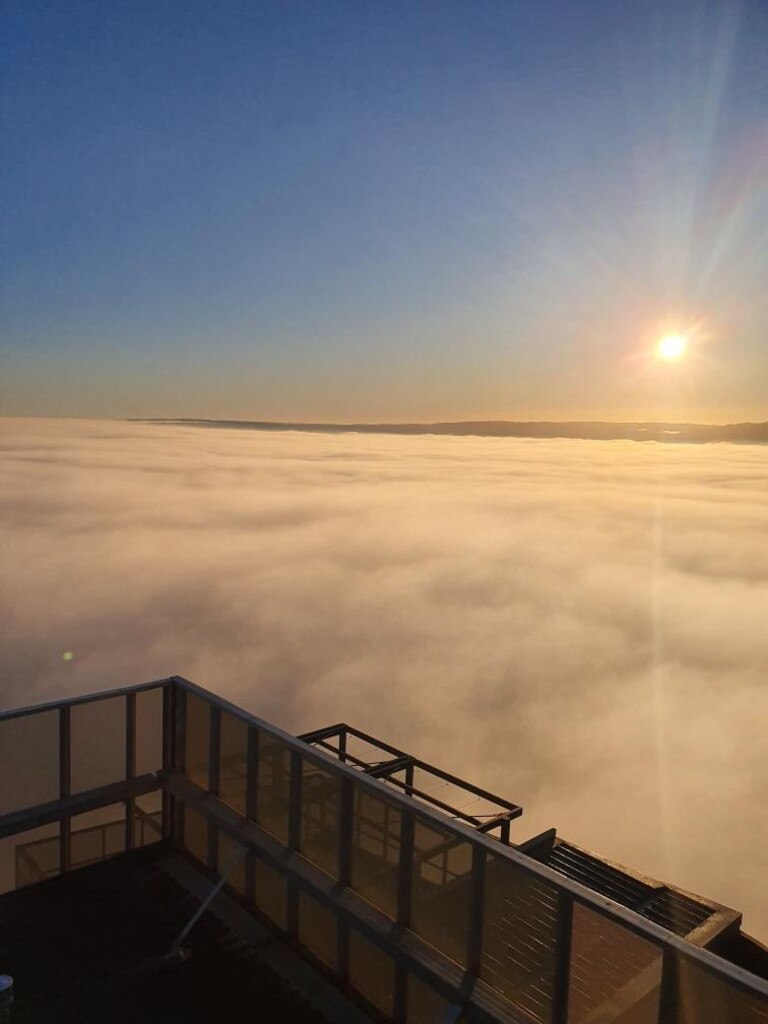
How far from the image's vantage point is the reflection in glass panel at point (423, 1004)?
4.59 m

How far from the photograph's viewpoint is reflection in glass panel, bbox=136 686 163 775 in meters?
7.00

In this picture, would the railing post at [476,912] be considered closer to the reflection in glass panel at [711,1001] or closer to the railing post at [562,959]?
the railing post at [562,959]

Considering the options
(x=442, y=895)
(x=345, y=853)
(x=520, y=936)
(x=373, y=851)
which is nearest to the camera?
(x=520, y=936)

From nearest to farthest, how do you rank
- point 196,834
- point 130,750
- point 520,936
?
point 520,936
point 196,834
point 130,750

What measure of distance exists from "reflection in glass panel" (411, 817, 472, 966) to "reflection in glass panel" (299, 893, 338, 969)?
81cm

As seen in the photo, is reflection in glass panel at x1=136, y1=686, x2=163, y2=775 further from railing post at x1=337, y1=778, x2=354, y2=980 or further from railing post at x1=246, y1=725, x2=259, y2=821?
railing post at x1=337, y1=778, x2=354, y2=980

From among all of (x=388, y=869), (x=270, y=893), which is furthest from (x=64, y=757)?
(x=388, y=869)

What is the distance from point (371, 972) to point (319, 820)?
111 cm

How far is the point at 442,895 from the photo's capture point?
470 centimetres

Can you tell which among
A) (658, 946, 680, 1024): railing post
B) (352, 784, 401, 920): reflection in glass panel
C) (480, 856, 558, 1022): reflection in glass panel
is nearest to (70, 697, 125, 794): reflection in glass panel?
(352, 784, 401, 920): reflection in glass panel

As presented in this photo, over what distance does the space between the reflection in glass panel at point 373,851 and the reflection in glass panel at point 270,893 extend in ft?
2.39

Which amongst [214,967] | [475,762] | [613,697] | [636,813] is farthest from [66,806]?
[613,697]

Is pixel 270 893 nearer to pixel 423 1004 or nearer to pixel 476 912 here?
pixel 423 1004

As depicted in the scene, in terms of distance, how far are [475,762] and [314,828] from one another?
13207 centimetres
